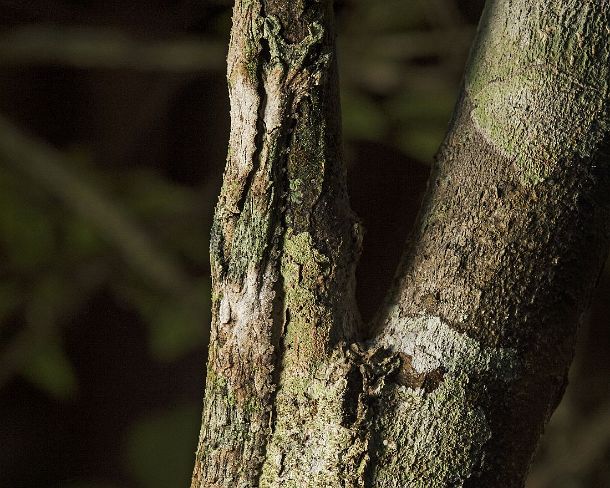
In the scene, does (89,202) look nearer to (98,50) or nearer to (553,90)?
(98,50)

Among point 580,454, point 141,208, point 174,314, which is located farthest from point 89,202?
point 580,454

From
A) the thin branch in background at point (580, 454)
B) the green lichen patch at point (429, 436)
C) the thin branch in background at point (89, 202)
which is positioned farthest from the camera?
the thin branch in background at point (580, 454)

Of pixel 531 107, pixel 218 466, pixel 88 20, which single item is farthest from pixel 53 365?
pixel 531 107

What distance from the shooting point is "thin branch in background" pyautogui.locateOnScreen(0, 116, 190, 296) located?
117 cm

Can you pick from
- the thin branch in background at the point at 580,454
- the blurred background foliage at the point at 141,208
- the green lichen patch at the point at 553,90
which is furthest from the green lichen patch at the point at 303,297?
the thin branch in background at the point at 580,454

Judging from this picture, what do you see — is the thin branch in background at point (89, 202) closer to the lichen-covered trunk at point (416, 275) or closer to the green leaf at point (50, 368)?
the green leaf at point (50, 368)

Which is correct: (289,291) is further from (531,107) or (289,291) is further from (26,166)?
(26,166)

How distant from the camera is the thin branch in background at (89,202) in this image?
117 cm

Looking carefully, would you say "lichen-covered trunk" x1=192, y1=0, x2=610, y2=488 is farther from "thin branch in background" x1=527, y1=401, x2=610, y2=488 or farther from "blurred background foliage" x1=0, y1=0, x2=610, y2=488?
"thin branch in background" x1=527, y1=401, x2=610, y2=488

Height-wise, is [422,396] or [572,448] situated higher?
[572,448]

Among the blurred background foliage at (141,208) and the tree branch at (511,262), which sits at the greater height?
the blurred background foliage at (141,208)

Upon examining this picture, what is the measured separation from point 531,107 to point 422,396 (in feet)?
0.53

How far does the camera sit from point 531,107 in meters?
0.41

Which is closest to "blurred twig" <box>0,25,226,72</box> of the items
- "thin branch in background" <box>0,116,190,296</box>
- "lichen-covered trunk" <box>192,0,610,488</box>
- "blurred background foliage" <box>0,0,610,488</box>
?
"blurred background foliage" <box>0,0,610,488</box>
